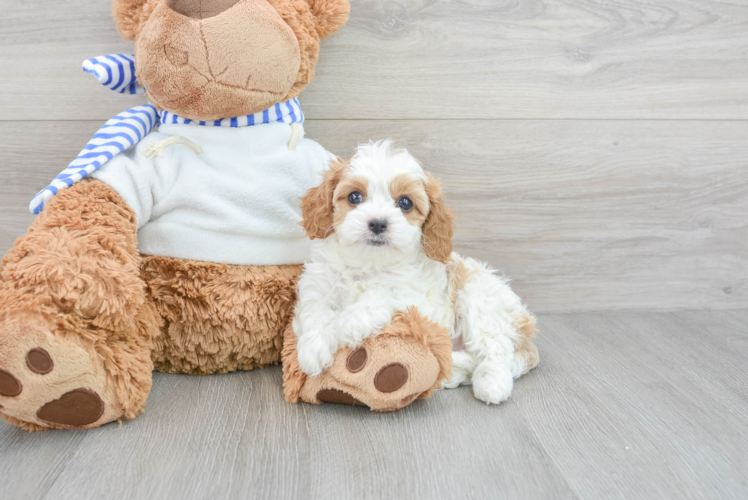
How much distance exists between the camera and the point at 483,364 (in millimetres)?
1181

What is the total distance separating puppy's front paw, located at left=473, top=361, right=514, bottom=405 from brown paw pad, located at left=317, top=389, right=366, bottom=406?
9.4 inches

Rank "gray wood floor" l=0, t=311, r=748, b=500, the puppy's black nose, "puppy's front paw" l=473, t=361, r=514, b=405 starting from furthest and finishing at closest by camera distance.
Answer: "puppy's front paw" l=473, t=361, r=514, b=405, the puppy's black nose, "gray wood floor" l=0, t=311, r=748, b=500

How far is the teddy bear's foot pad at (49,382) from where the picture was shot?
2.93 feet

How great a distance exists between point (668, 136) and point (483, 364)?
0.90 m

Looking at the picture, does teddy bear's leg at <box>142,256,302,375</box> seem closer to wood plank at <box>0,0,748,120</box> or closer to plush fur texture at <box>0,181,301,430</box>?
plush fur texture at <box>0,181,301,430</box>

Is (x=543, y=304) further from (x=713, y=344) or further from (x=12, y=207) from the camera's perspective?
(x=12, y=207)

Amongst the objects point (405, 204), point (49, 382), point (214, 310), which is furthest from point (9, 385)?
point (405, 204)

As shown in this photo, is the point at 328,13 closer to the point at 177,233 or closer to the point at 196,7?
the point at 196,7

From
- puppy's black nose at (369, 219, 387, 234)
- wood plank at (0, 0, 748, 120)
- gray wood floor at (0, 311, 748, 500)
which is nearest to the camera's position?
gray wood floor at (0, 311, 748, 500)

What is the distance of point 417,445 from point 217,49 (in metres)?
0.79

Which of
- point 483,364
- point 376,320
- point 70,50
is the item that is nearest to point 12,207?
point 70,50

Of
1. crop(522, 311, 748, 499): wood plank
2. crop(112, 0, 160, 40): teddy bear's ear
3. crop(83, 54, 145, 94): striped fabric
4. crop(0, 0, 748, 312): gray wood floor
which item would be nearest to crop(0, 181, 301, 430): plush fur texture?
crop(83, 54, 145, 94): striped fabric

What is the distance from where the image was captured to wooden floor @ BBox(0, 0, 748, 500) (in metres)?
0.93

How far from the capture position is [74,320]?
93 centimetres
